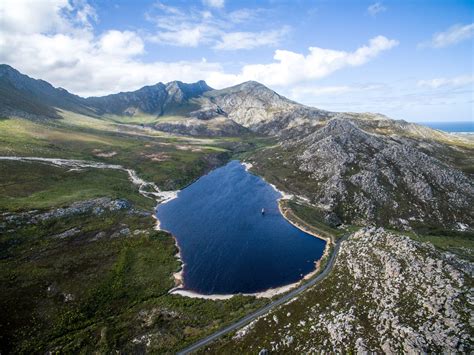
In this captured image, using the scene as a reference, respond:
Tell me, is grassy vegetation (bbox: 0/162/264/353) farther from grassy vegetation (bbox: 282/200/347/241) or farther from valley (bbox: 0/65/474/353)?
grassy vegetation (bbox: 282/200/347/241)

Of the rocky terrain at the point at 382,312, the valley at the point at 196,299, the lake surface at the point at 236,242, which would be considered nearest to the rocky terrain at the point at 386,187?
the valley at the point at 196,299

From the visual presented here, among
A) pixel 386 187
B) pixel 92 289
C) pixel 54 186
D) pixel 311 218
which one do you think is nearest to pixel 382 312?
pixel 311 218

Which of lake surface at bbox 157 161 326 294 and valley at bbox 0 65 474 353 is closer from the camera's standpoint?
valley at bbox 0 65 474 353

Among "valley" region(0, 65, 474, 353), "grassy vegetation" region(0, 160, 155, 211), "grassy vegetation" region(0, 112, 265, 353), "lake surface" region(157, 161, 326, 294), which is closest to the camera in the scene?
"valley" region(0, 65, 474, 353)

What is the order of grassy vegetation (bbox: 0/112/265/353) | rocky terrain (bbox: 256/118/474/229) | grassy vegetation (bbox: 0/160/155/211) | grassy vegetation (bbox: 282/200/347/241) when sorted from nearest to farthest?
grassy vegetation (bbox: 0/112/265/353), grassy vegetation (bbox: 282/200/347/241), grassy vegetation (bbox: 0/160/155/211), rocky terrain (bbox: 256/118/474/229)

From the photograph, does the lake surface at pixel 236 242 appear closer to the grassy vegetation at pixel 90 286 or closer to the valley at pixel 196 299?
the valley at pixel 196 299

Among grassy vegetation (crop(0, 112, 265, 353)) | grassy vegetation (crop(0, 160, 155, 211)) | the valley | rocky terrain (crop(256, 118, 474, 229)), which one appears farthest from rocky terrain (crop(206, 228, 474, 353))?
grassy vegetation (crop(0, 160, 155, 211))
